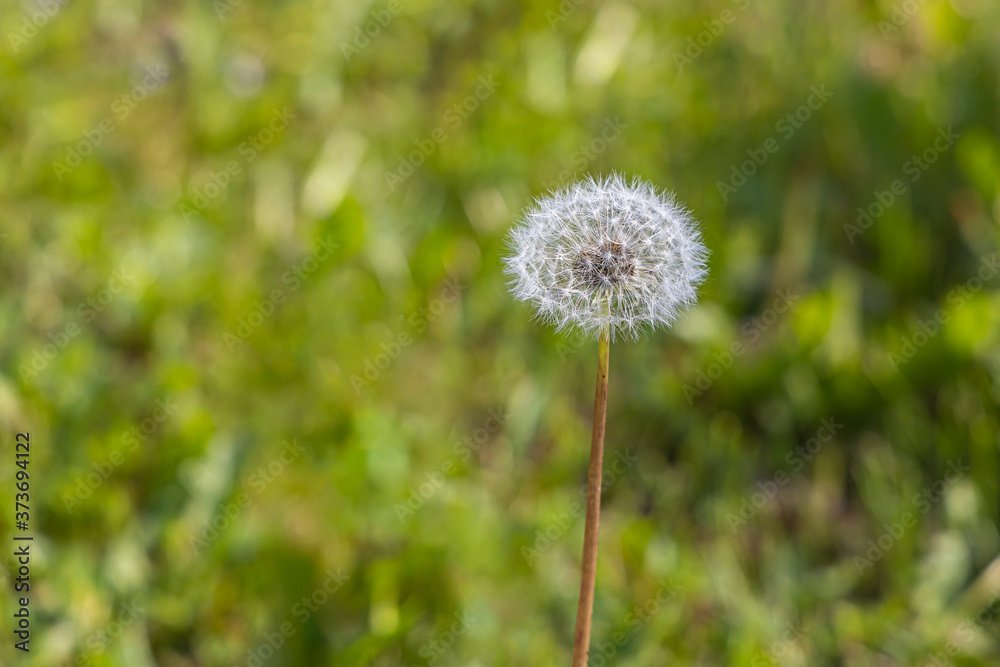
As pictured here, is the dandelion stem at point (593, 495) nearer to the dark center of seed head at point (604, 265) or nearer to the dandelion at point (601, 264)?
the dandelion at point (601, 264)

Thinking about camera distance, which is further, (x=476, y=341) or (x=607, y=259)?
(x=476, y=341)

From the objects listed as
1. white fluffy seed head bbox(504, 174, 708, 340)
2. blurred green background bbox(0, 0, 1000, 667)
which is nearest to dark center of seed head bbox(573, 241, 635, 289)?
white fluffy seed head bbox(504, 174, 708, 340)

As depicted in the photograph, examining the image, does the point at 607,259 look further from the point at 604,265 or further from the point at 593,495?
the point at 593,495

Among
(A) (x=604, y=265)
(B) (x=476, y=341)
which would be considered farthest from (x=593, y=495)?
(B) (x=476, y=341)

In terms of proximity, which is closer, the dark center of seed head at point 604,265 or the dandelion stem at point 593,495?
the dandelion stem at point 593,495

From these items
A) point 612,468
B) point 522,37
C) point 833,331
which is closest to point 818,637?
point 612,468

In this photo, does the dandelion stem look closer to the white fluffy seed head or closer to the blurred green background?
the white fluffy seed head

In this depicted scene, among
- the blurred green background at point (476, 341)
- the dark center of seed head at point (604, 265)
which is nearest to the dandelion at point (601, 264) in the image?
the dark center of seed head at point (604, 265)
